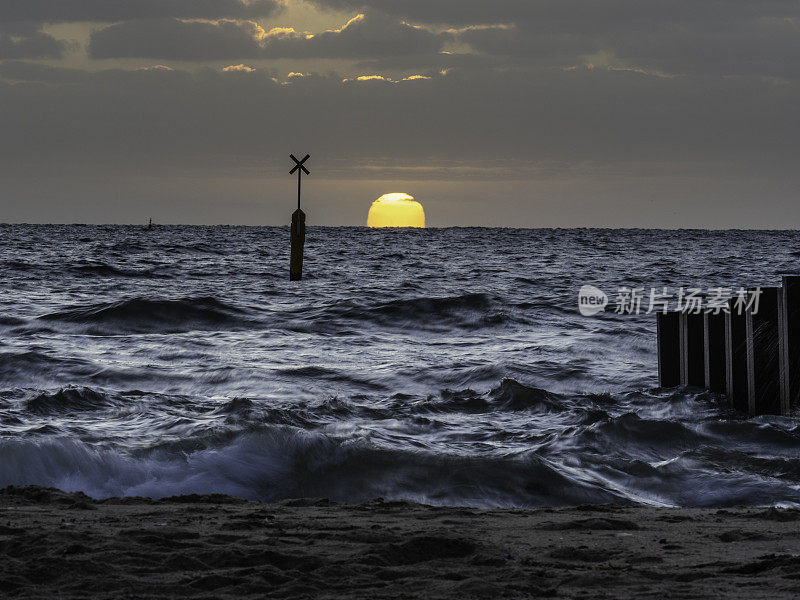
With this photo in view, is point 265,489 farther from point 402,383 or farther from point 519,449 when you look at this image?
point 402,383

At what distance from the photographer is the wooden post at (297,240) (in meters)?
29.9

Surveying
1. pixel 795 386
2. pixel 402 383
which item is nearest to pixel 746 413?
pixel 795 386

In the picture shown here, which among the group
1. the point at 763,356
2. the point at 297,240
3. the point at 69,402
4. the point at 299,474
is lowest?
the point at 299,474

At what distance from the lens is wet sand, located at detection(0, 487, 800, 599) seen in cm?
369

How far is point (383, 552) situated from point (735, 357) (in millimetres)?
6944

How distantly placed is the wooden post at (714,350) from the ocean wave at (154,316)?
10854mm

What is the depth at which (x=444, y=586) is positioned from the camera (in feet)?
12.4

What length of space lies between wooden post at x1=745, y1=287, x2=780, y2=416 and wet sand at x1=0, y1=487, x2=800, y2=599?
13.6 ft

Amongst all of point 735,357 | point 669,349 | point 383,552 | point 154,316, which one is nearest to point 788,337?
point 735,357

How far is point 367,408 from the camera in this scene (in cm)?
1004

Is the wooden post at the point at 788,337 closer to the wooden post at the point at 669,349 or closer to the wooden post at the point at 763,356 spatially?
the wooden post at the point at 763,356

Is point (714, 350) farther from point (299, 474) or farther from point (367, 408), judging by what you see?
point (299, 474)

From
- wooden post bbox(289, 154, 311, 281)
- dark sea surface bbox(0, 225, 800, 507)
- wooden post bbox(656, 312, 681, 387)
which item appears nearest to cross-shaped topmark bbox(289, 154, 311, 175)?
wooden post bbox(289, 154, 311, 281)

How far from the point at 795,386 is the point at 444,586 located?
23.1ft
